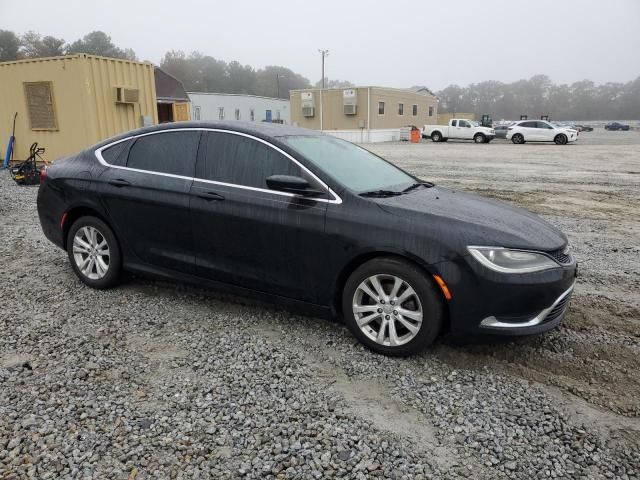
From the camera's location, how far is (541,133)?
3012 centimetres

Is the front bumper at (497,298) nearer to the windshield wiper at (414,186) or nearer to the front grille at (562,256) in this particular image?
the front grille at (562,256)

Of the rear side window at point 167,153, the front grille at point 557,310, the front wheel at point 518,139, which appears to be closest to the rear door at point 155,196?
the rear side window at point 167,153

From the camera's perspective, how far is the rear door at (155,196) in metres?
4.12

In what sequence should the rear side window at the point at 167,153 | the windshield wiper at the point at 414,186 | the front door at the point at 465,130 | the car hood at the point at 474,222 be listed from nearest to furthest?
1. the car hood at the point at 474,222
2. the windshield wiper at the point at 414,186
3. the rear side window at the point at 167,153
4. the front door at the point at 465,130

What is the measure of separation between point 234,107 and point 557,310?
161 ft

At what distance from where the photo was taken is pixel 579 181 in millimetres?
12688

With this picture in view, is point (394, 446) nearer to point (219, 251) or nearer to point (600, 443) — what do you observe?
point (600, 443)

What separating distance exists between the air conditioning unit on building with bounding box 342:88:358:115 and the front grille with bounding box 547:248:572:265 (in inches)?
1456

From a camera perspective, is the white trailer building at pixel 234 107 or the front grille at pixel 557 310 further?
the white trailer building at pixel 234 107

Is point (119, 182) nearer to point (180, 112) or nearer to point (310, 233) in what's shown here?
point (310, 233)

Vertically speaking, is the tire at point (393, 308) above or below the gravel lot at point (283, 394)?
above

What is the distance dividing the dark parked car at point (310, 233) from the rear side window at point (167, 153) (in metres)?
0.01

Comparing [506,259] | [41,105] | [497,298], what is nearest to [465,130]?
[41,105]

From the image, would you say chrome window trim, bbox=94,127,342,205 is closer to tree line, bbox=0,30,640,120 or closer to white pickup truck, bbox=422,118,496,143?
white pickup truck, bbox=422,118,496,143
